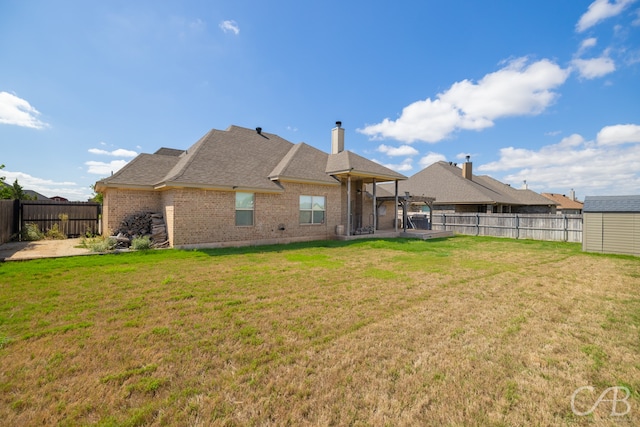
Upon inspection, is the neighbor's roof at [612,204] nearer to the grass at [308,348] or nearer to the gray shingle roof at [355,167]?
the grass at [308,348]

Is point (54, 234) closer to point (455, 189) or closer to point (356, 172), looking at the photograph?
point (356, 172)

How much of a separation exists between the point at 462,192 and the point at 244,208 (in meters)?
20.3

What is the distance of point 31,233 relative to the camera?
12.6 meters

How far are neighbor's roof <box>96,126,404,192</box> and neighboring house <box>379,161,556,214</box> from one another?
27.6 ft

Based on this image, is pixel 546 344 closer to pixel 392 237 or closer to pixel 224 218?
pixel 224 218

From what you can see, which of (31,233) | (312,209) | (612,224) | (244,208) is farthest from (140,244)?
(612,224)

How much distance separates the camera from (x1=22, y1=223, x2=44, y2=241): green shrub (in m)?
12.7

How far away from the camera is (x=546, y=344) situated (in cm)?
373

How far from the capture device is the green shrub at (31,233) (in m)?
12.7

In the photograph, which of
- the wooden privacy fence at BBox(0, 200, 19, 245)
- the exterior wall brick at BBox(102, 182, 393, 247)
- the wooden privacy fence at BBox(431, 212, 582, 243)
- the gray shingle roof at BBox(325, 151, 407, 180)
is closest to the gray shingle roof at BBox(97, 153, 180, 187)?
the exterior wall brick at BBox(102, 182, 393, 247)

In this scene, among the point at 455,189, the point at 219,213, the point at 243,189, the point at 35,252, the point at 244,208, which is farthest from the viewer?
the point at 455,189

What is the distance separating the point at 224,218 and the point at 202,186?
172cm

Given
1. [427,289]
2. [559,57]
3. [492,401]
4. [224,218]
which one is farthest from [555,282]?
[559,57]

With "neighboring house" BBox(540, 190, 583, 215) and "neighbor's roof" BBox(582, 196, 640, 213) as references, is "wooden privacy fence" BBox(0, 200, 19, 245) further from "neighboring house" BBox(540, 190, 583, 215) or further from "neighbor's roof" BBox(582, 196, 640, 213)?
"neighboring house" BBox(540, 190, 583, 215)
